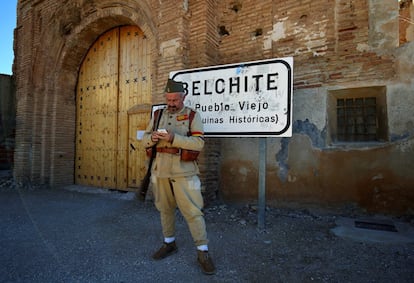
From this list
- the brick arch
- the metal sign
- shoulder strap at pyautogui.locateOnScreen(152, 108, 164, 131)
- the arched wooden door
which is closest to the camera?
shoulder strap at pyautogui.locateOnScreen(152, 108, 164, 131)

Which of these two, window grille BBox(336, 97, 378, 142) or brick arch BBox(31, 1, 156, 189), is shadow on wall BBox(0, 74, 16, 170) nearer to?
brick arch BBox(31, 1, 156, 189)

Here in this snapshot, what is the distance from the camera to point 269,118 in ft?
10.1

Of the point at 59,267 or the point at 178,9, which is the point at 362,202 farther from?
the point at 178,9

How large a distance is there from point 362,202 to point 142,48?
5171 mm

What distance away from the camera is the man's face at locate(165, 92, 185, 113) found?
8.07 feet

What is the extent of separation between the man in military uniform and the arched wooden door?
10.7 ft

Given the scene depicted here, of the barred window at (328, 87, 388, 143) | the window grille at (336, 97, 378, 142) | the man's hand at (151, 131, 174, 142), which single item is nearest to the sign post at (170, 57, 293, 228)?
the man's hand at (151, 131, 174, 142)

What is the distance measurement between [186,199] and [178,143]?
0.50 m

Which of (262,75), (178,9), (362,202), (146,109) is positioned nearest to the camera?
(262,75)

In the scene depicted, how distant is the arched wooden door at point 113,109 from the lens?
5.80 m

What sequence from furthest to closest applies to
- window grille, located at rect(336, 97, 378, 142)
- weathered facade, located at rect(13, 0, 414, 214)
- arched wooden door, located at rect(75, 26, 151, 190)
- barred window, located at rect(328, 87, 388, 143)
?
arched wooden door, located at rect(75, 26, 151, 190) → window grille, located at rect(336, 97, 378, 142) → barred window, located at rect(328, 87, 388, 143) → weathered facade, located at rect(13, 0, 414, 214)

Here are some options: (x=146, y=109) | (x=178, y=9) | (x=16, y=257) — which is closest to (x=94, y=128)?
(x=146, y=109)

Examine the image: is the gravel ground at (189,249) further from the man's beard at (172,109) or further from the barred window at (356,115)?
the man's beard at (172,109)

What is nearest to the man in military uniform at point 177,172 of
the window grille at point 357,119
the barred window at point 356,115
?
the barred window at point 356,115
